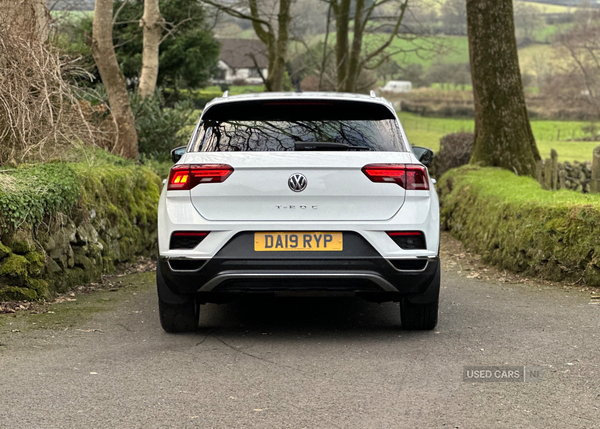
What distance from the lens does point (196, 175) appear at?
6.35 metres

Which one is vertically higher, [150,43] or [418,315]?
[150,43]

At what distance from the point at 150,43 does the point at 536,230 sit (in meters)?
12.1

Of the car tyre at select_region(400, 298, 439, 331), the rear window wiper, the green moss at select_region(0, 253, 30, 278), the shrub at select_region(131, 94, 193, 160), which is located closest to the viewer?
the rear window wiper

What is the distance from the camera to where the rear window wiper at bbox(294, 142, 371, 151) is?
6469 mm

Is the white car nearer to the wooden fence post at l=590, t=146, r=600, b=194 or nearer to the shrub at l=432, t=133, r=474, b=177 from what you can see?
the wooden fence post at l=590, t=146, r=600, b=194

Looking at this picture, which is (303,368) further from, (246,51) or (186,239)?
(246,51)

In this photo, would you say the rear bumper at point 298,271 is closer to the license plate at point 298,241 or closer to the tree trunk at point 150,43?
the license plate at point 298,241

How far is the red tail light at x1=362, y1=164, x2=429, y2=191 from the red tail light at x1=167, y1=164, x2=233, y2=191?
1.04m

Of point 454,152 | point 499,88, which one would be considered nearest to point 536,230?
point 499,88

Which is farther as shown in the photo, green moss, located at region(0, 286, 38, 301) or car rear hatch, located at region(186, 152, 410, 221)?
green moss, located at region(0, 286, 38, 301)

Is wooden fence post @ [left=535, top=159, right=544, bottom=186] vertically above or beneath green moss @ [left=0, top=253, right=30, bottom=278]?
beneath

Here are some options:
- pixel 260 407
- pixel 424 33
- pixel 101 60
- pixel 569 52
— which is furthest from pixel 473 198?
pixel 569 52

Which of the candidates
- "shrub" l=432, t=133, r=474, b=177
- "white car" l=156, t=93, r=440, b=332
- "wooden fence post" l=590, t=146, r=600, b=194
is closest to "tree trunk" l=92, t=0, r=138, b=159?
"wooden fence post" l=590, t=146, r=600, b=194

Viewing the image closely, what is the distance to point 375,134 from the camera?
21.6 ft
